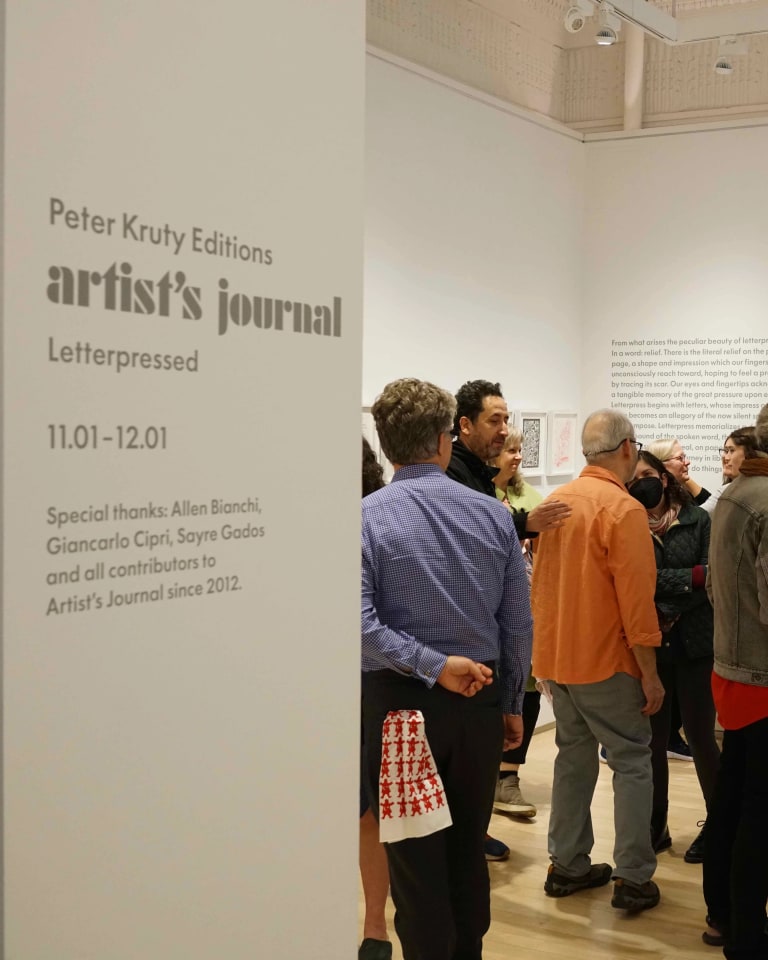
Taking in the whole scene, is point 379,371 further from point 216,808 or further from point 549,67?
point 216,808

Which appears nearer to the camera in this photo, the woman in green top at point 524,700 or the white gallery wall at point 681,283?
the woman in green top at point 524,700

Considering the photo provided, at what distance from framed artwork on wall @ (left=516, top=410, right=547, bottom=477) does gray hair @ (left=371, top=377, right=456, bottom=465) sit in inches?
169

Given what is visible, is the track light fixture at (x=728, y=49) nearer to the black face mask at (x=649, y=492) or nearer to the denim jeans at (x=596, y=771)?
the black face mask at (x=649, y=492)

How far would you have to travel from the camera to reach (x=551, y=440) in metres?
7.70

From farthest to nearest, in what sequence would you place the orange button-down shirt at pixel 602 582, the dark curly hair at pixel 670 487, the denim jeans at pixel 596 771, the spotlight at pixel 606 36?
the spotlight at pixel 606 36
the dark curly hair at pixel 670 487
the denim jeans at pixel 596 771
the orange button-down shirt at pixel 602 582

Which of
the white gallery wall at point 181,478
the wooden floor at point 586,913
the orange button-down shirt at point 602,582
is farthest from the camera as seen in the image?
the orange button-down shirt at point 602,582

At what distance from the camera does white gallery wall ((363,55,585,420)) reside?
6.24 m

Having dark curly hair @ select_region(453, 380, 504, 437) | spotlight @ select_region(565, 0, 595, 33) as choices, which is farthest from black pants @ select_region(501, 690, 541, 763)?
spotlight @ select_region(565, 0, 595, 33)

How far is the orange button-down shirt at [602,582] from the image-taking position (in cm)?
408

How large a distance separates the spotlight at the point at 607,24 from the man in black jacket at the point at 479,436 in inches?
113

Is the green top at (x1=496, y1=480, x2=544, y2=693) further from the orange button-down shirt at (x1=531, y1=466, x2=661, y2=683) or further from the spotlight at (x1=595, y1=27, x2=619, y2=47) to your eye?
the spotlight at (x1=595, y1=27, x2=619, y2=47)

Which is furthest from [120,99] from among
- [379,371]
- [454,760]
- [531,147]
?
[531,147]

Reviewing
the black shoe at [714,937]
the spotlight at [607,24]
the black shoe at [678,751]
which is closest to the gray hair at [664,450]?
the black shoe at [714,937]

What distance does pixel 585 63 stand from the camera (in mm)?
8078
